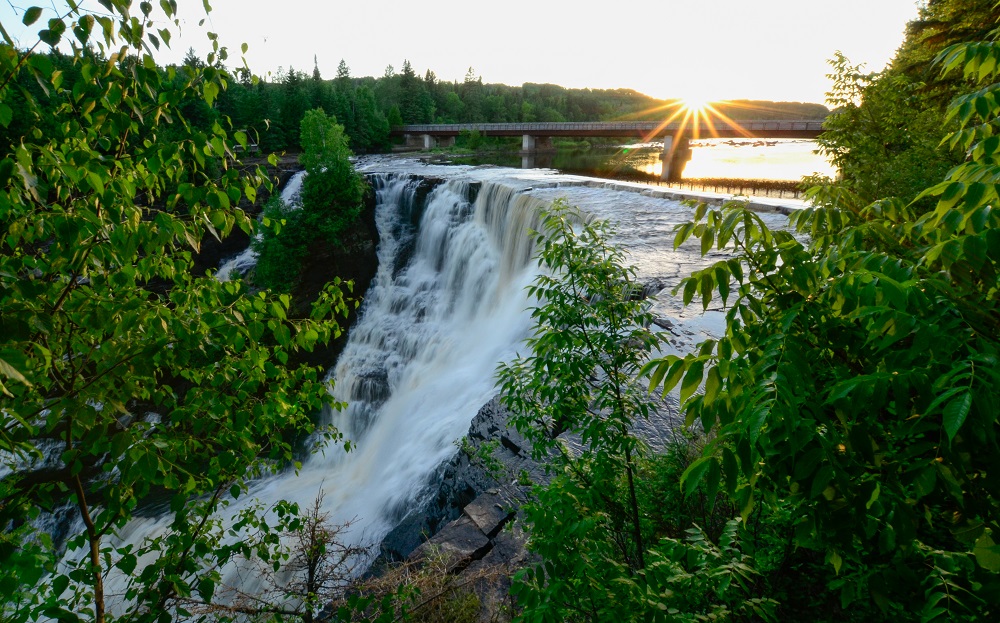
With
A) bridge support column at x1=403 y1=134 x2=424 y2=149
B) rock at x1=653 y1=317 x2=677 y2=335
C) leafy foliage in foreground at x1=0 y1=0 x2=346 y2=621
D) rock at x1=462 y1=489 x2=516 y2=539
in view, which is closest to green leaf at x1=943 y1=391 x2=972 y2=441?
leafy foliage in foreground at x1=0 y1=0 x2=346 y2=621

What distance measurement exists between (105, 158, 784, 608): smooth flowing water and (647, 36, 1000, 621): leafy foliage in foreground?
3.26m

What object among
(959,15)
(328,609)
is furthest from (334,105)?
(328,609)

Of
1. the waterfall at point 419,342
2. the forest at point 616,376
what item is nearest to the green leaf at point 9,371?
the forest at point 616,376

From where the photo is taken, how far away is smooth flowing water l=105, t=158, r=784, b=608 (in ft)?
31.8

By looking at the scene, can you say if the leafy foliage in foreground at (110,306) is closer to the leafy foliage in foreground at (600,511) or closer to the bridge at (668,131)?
the leafy foliage in foreground at (600,511)

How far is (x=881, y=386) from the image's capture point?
1471 mm

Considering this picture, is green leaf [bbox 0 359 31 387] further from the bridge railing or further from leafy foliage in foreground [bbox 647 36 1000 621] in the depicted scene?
the bridge railing

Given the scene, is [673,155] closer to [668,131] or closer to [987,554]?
[668,131]

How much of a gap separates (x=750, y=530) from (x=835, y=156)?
896 cm

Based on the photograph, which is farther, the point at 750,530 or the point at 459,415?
the point at 459,415

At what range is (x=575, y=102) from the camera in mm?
131500

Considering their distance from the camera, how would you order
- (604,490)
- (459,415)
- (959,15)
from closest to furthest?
(604,490)
(459,415)
(959,15)

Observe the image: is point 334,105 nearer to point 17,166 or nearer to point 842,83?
point 842,83

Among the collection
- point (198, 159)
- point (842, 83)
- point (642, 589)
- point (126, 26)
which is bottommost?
point (642, 589)
